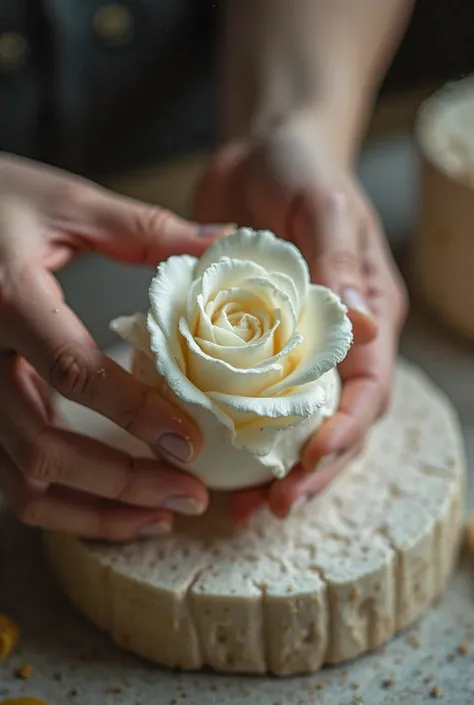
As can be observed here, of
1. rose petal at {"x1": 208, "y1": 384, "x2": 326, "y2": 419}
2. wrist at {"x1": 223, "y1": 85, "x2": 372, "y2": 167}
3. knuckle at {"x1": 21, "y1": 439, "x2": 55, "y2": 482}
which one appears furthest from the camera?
wrist at {"x1": 223, "y1": 85, "x2": 372, "y2": 167}

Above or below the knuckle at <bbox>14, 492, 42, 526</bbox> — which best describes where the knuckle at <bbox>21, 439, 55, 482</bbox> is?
above

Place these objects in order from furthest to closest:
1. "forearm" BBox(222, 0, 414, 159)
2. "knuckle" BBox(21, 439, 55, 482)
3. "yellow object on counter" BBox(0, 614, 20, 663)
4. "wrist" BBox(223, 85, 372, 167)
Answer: "forearm" BBox(222, 0, 414, 159) → "wrist" BBox(223, 85, 372, 167) → "yellow object on counter" BBox(0, 614, 20, 663) → "knuckle" BBox(21, 439, 55, 482)

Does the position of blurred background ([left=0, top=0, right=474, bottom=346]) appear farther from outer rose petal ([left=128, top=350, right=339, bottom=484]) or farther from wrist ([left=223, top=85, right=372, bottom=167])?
outer rose petal ([left=128, top=350, right=339, bottom=484])

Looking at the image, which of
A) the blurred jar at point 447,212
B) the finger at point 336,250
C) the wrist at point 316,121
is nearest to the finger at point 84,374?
the finger at point 336,250

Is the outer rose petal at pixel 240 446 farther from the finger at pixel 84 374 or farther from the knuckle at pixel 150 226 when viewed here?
the knuckle at pixel 150 226

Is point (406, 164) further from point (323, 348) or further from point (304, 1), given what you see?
point (323, 348)

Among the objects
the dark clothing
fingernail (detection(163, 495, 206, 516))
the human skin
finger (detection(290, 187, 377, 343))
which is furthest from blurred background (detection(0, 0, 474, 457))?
fingernail (detection(163, 495, 206, 516))

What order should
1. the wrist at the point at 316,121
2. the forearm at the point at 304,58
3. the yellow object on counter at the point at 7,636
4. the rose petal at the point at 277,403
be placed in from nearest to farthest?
1. the rose petal at the point at 277,403
2. the yellow object on counter at the point at 7,636
3. the wrist at the point at 316,121
4. the forearm at the point at 304,58
